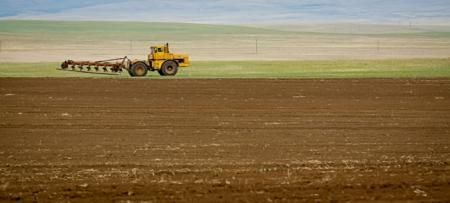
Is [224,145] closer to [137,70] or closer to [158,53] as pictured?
[137,70]

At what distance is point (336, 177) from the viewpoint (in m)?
12.1

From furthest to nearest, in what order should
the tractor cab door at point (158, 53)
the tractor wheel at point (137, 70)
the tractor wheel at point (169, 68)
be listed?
the tractor cab door at point (158, 53)
the tractor wheel at point (169, 68)
the tractor wheel at point (137, 70)

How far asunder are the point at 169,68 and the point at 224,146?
23920 millimetres

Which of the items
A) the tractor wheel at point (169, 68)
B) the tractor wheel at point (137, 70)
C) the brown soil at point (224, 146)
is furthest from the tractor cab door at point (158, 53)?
the brown soil at point (224, 146)

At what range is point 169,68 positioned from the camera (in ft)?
127

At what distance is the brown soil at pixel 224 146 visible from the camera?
11227mm

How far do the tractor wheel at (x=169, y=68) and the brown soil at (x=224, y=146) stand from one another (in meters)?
11.2

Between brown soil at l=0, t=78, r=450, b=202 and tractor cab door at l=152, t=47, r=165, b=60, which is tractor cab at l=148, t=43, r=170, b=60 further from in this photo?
brown soil at l=0, t=78, r=450, b=202

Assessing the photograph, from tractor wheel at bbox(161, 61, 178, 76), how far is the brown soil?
36.9 ft

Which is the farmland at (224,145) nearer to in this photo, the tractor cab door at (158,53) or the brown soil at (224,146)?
the brown soil at (224,146)

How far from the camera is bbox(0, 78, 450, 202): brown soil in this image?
11.2m

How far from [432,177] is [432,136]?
15.1 ft

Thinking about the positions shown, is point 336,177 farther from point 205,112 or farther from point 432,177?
point 205,112

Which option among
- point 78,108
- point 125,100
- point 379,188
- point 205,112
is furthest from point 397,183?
point 125,100
